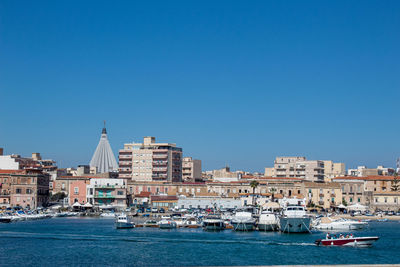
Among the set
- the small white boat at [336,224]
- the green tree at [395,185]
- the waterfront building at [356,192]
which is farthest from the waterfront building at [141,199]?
the green tree at [395,185]

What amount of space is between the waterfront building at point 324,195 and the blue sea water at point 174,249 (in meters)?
46.7

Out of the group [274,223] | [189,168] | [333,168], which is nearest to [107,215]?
[274,223]

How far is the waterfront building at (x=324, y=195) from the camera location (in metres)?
129

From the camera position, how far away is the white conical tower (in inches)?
7085

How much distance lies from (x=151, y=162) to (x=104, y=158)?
117 feet

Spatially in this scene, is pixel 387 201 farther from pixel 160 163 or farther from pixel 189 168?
pixel 189 168

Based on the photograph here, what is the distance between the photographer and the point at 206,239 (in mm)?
71625

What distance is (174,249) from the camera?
61.2m

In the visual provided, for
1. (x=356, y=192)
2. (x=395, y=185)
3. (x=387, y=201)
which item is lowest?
(x=387, y=201)

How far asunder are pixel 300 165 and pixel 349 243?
9454cm

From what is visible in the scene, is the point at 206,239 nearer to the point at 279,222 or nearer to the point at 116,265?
the point at 279,222

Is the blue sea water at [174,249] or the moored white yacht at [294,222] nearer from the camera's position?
the blue sea water at [174,249]

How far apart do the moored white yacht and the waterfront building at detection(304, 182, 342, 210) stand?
159ft

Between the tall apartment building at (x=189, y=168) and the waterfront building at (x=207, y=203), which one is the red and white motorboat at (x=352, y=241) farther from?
the tall apartment building at (x=189, y=168)
